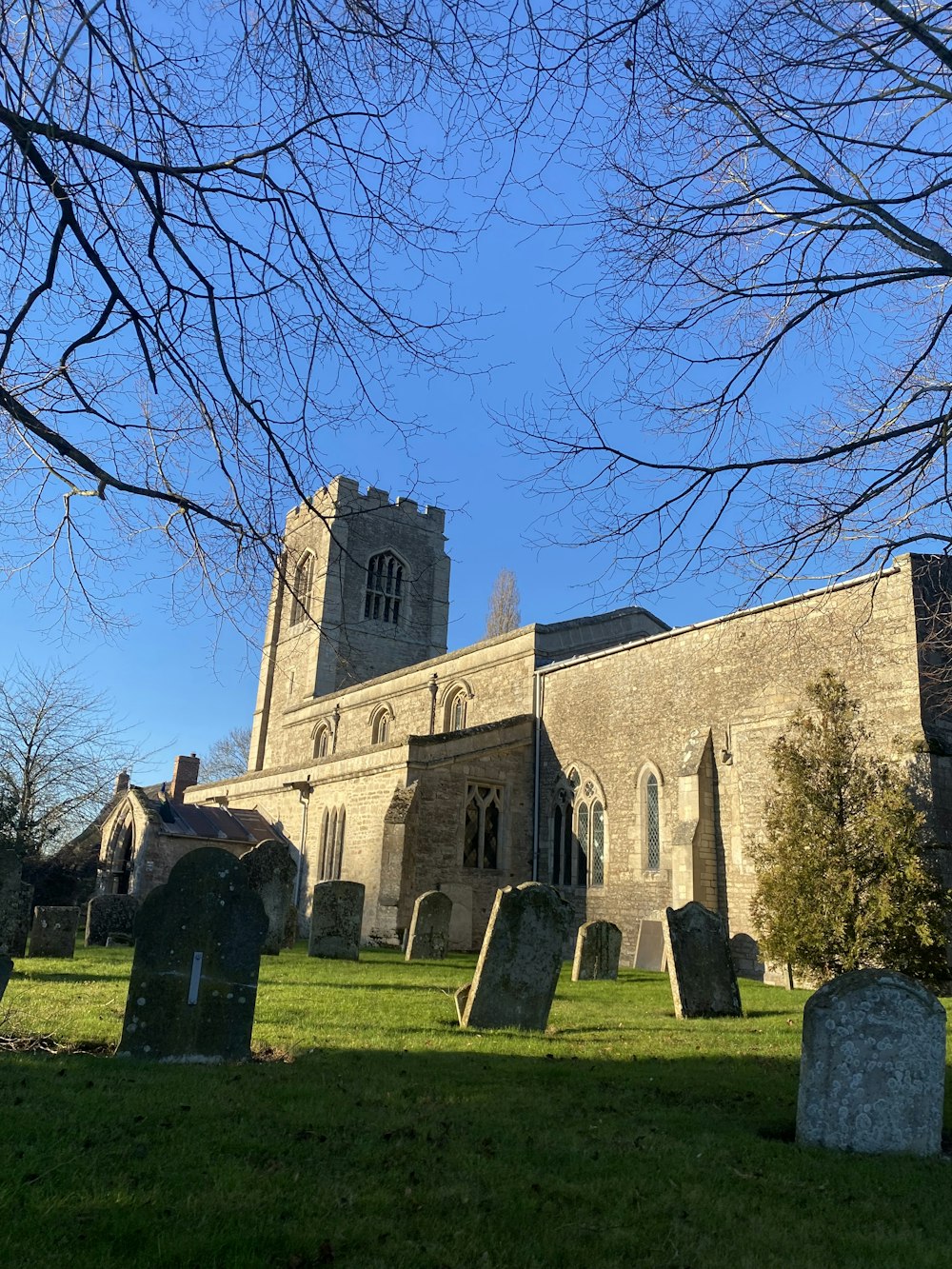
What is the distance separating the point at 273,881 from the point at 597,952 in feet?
19.5

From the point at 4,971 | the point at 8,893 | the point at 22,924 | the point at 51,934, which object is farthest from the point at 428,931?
the point at 4,971

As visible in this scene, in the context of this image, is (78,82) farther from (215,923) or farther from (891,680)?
(891,680)

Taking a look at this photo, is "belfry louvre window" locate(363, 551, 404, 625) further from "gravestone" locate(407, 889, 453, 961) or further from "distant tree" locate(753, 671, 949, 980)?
"distant tree" locate(753, 671, 949, 980)

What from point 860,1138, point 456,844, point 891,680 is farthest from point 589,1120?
point 456,844

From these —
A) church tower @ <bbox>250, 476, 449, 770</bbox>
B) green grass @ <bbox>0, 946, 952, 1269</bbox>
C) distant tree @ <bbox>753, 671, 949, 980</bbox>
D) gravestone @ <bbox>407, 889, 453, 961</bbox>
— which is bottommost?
green grass @ <bbox>0, 946, 952, 1269</bbox>

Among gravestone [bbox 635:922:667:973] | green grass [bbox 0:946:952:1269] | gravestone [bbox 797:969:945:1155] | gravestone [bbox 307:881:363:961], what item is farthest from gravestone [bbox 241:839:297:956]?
gravestone [bbox 797:969:945:1155]

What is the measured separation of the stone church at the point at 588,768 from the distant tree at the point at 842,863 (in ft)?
3.32

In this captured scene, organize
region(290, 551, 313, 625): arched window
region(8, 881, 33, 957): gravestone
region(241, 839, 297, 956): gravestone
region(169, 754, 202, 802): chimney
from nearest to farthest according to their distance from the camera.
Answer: region(290, 551, 313, 625): arched window, region(8, 881, 33, 957): gravestone, region(241, 839, 297, 956): gravestone, region(169, 754, 202, 802): chimney

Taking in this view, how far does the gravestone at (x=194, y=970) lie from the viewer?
6031 mm

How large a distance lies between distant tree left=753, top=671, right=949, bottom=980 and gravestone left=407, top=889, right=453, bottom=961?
5746mm

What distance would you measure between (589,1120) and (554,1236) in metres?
1.81

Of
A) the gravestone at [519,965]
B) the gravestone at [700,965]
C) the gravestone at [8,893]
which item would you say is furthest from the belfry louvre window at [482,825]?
the gravestone at [519,965]

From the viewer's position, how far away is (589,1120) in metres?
4.96

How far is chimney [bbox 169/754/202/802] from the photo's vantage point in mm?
36062
